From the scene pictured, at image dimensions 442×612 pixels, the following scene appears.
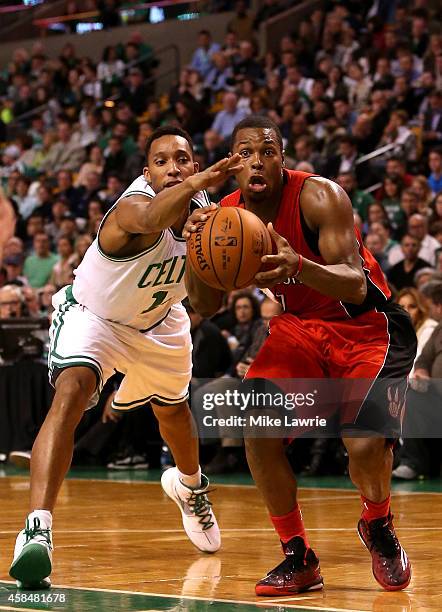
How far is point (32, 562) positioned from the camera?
4398 mm

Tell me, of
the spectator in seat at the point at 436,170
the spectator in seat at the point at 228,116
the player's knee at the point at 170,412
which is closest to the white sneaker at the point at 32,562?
the player's knee at the point at 170,412

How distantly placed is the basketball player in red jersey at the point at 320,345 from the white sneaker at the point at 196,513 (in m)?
1.02

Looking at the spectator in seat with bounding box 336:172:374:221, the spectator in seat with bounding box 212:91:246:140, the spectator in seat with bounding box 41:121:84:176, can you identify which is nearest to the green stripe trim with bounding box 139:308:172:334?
the spectator in seat with bounding box 336:172:374:221

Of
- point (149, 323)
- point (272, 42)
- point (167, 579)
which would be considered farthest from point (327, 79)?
point (167, 579)

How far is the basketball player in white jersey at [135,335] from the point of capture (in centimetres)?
466

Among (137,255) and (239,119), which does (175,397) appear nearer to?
(137,255)

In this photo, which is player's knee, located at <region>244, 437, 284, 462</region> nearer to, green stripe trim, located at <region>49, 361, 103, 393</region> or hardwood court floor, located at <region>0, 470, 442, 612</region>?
hardwood court floor, located at <region>0, 470, 442, 612</region>

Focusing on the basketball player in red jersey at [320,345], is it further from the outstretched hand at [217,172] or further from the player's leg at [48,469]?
the player's leg at [48,469]

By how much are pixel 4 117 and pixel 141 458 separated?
11693 mm

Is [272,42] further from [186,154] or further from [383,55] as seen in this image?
[186,154]

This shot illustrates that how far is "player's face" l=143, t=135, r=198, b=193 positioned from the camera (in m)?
5.27

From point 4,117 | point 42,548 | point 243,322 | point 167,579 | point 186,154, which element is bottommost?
point 4,117

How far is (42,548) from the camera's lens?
4.43 meters

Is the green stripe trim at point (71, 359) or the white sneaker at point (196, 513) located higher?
the green stripe trim at point (71, 359)
